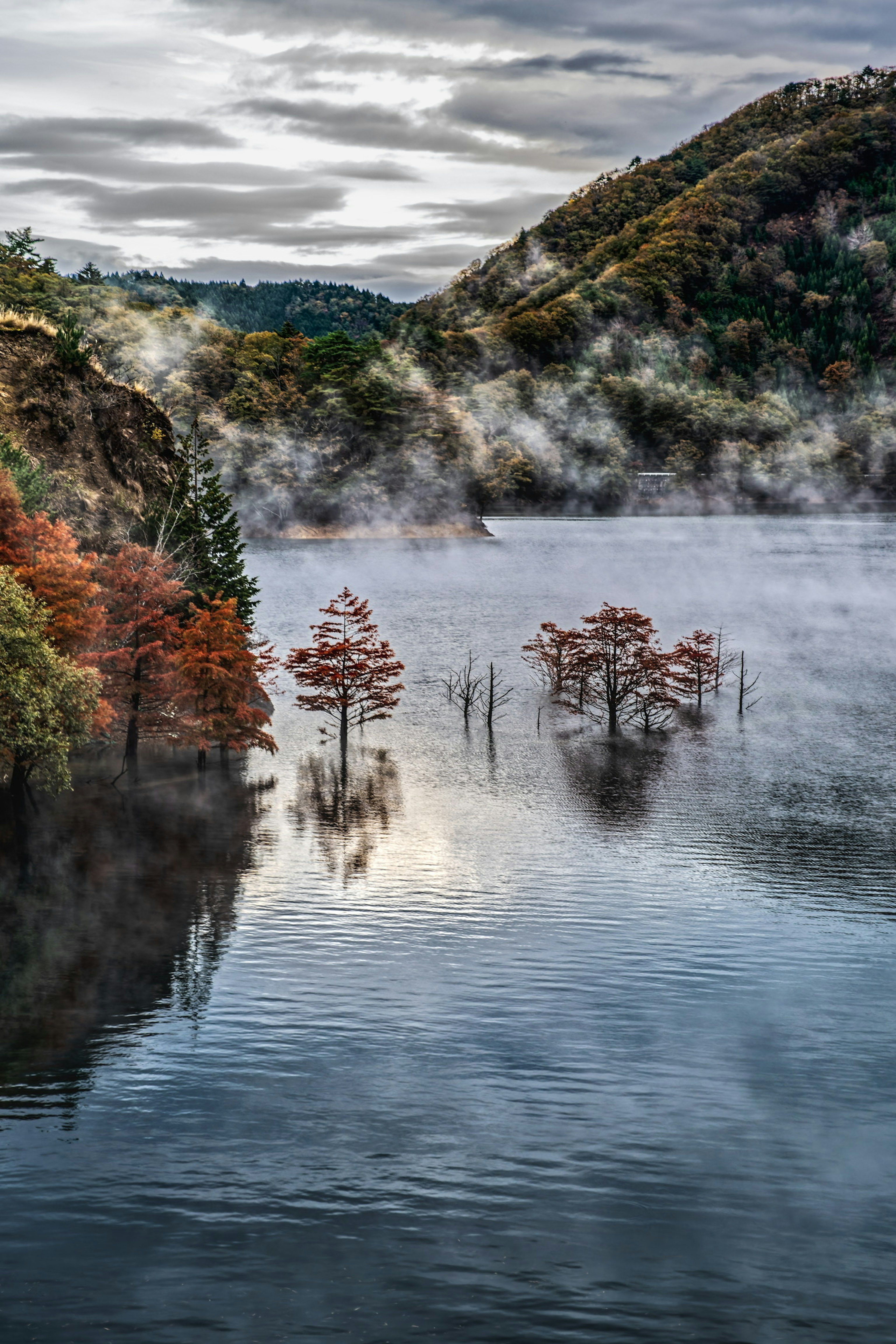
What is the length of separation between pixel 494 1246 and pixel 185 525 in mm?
58941

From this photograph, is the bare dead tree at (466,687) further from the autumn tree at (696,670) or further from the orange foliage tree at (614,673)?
the autumn tree at (696,670)

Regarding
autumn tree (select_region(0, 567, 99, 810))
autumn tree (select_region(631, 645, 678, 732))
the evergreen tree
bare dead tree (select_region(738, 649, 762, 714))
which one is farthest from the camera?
bare dead tree (select_region(738, 649, 762, 714))

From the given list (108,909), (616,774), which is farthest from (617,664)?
(108,909)

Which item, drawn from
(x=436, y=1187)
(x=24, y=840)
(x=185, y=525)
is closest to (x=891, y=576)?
(x=185, y=525)

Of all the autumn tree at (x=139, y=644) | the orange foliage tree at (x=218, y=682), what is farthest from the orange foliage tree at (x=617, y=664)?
the autumn tree at (x=139, y=644)

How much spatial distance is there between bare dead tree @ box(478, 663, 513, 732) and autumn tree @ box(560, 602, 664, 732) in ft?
14.7

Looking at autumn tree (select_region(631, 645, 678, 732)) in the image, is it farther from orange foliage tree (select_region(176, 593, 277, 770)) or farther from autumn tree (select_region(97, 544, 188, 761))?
autumn tree (select_region(97, 544, 188, 761))

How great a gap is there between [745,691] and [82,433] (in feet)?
170

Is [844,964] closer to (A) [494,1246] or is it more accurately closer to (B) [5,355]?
(A) [494,1246]

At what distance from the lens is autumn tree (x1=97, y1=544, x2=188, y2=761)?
56.2 m

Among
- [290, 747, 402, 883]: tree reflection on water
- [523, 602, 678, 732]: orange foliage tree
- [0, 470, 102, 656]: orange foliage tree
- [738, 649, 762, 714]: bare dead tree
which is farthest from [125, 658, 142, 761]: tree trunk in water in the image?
[738, 649, 762, 714]: bare dead tree

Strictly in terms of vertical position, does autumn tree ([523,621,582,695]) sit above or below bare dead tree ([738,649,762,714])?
above

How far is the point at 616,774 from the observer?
62.2 m

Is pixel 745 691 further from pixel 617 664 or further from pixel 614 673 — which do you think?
pixel 614 673
